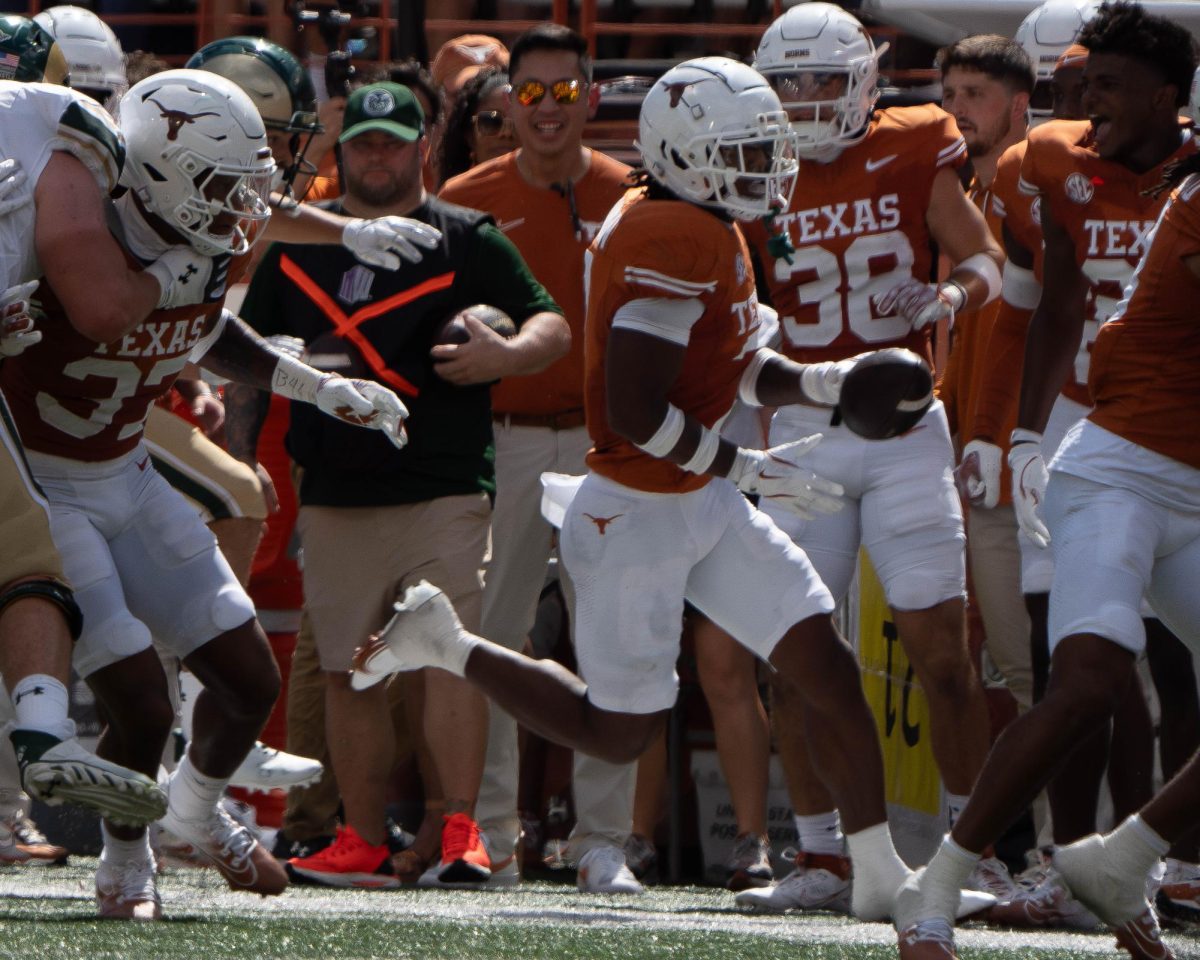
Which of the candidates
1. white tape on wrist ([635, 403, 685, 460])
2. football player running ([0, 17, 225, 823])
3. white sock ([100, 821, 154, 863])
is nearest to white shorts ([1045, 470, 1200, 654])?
white tape on wrist ([635, 403, 685, 460])

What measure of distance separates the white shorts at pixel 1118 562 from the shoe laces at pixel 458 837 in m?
2.06

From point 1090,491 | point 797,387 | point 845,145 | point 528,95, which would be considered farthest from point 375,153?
point 1090,491

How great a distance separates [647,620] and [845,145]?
1.61 meters

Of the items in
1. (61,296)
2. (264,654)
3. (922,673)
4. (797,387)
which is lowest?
(922,673)

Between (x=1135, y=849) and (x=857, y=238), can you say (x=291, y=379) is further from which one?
(x=1135, y=849)

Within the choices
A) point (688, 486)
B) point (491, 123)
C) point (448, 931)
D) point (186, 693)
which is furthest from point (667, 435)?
point (491, 123)

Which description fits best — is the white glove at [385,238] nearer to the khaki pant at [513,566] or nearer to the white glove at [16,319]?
the khaki pant at [513,566]

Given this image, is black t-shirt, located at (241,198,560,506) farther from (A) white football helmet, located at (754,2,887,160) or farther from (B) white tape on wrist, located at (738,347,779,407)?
(B) white tape on wrist, located at (738,347,779,407)

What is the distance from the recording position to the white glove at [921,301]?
5680 mm

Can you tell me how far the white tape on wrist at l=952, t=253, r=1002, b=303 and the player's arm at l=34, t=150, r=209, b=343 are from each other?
235 centimetres

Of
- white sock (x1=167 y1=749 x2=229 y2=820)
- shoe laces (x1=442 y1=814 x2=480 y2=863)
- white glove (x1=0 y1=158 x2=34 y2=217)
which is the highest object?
white glove (x1=0 y1=158 x2=34 y2=217)

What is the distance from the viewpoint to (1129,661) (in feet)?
13.5

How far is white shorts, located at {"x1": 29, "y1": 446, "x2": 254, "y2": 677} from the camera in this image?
15.4 ft

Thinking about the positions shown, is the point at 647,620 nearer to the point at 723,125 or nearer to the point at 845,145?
the point at 723,125
